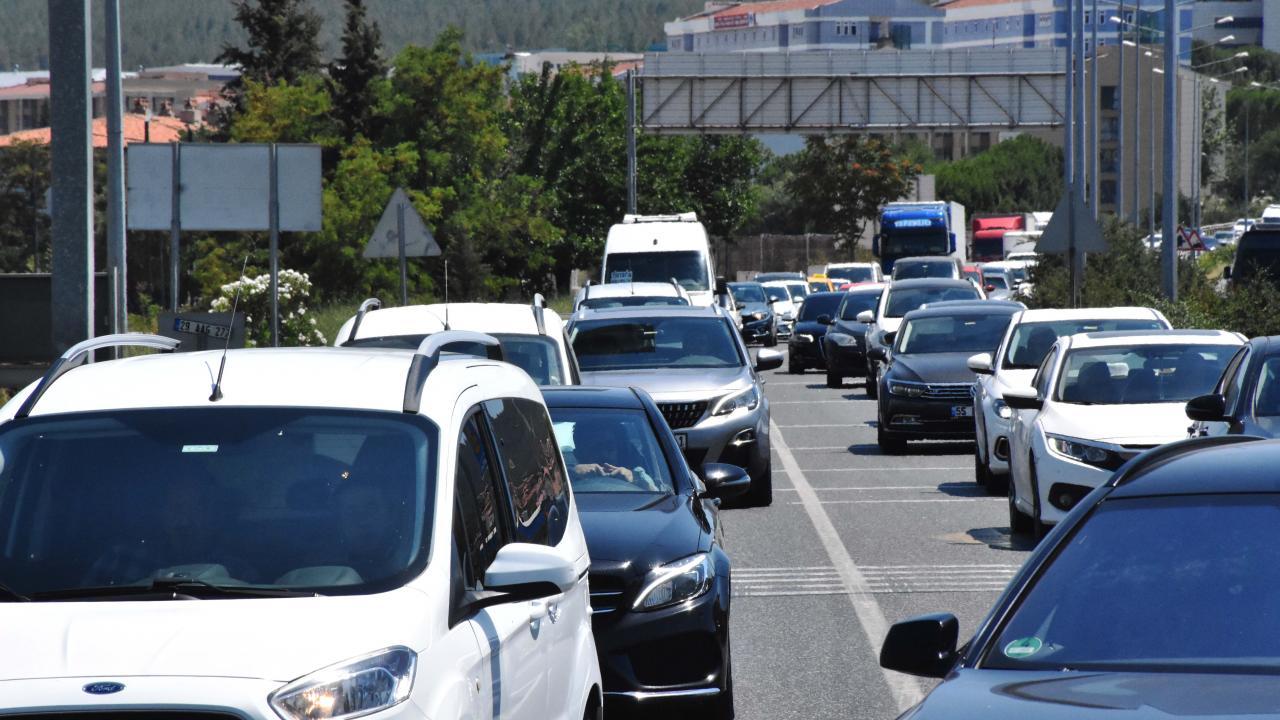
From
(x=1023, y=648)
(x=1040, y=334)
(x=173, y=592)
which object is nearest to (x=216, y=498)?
(x=173, y=592)

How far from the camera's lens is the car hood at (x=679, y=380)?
673 inches

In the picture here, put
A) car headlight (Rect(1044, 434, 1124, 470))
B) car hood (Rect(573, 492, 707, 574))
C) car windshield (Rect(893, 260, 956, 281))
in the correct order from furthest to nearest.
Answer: car windshield (Rect(893, 260, 956, 281)), car headlight (Rect(1044, 434, 1124, 470)), car hood (Rect(573, 492, 707, 574))

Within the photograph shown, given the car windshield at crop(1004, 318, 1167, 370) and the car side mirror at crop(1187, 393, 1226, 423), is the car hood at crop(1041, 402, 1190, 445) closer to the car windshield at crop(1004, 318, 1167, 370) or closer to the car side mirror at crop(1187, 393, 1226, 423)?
the car side mirror at crop(1187, 393, 1226, 423)

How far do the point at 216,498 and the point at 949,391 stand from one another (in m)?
17.5

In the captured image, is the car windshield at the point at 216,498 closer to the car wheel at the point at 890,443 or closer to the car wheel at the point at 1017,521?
the car wheel at the point at 1017,521

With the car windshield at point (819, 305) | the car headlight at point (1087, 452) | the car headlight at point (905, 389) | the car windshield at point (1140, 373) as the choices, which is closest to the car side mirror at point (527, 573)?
the car headlight at point (1087, 452)

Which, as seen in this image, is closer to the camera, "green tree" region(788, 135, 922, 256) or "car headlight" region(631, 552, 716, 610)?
"car headlight" region(631, 552, 716, 610)

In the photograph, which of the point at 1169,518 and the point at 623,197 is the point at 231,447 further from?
the point at 623,197

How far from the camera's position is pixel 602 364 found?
1842 centimetres

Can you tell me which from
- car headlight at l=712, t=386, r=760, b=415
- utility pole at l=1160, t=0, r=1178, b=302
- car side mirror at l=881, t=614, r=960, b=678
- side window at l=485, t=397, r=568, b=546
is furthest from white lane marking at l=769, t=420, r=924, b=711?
utility pole at l=1160, t=0, r=1178, b=302

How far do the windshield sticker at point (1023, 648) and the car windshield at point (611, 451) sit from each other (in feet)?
15.2

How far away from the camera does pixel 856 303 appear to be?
119ft

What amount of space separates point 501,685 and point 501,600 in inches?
9.3

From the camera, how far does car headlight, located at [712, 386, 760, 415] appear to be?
55.8 feet
